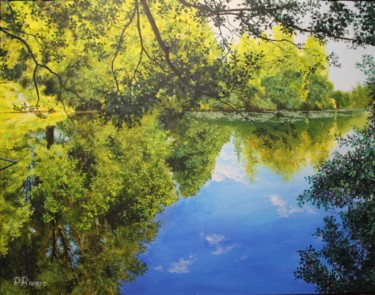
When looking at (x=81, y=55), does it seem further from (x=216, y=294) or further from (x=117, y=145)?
(x=216, y=294)

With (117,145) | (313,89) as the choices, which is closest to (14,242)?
(117,145)

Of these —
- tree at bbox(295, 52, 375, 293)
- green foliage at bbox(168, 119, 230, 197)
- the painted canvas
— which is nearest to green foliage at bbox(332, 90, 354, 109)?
the painted canvas

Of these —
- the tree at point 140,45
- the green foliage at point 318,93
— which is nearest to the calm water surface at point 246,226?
the green foliage at point 318,93

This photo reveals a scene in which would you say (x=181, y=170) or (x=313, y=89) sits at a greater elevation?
(x=313, y=89)

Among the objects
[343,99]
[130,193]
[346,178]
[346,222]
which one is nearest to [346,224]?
[346,222]

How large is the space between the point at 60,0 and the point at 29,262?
1.83 meters

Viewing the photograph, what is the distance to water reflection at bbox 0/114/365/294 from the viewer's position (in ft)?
9.57

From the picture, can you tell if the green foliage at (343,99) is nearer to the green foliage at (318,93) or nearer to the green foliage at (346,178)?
the green foliage at (318,93)

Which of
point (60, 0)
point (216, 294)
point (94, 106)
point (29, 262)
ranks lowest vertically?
point (216, 294)

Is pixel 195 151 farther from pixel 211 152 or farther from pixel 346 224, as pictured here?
pixel 346 224

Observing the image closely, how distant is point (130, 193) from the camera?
3.03 meters

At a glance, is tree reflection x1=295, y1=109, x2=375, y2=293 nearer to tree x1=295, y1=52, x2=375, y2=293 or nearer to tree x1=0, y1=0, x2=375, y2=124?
tree x1=295, y1=52, x2=375, y2=293

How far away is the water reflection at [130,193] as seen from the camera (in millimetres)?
2916

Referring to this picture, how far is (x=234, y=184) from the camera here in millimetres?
2939
